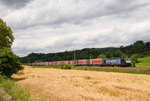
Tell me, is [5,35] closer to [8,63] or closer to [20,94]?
[8,63]

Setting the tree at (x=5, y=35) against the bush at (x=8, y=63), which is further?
the tree at (x=5, y=35)

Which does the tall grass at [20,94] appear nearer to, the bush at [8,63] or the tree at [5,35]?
the bush at [8,63]

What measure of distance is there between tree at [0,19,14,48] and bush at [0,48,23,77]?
16.6 m

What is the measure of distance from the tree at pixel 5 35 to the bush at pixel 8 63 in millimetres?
16554

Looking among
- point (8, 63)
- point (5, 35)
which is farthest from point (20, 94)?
point (5, 35)

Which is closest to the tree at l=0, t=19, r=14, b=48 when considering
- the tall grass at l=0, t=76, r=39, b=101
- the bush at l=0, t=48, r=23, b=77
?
the bush at l=0, t=48, r=23, b=77

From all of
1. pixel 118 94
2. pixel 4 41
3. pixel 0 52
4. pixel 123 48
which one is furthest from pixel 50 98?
pixel 123 48

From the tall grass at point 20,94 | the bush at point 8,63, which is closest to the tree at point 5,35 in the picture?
the bush at point 8,63

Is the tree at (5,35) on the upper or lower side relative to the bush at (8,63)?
upper

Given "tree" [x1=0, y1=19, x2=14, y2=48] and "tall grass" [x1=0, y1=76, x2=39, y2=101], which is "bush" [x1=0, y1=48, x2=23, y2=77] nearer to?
"tall grass" [x1=0, y1=76, x2=39, y2=101]

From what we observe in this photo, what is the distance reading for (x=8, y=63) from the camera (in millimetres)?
21156

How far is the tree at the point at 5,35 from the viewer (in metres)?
37.1

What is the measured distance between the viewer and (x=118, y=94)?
14039 mm

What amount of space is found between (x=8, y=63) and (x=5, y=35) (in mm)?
20338
